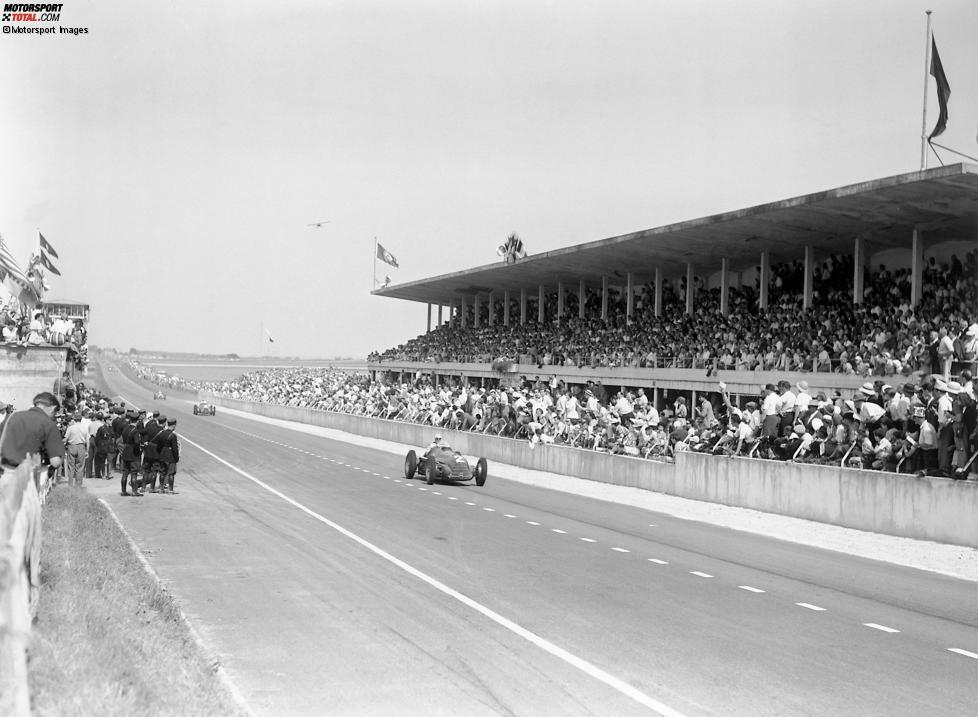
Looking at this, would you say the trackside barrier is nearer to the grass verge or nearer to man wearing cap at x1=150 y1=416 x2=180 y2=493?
the grass verge

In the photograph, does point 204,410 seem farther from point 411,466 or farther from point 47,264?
point 411,466

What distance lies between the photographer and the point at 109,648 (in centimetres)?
679

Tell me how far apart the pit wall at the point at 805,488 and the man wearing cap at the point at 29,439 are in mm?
13132

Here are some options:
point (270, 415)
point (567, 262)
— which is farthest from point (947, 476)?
point (270, 415)

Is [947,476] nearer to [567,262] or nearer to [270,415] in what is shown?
[567,262]

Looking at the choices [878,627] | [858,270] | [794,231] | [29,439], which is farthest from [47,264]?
[878,627]

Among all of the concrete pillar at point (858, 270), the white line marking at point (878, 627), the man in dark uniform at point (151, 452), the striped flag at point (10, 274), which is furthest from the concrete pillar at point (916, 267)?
the striped flag at point (10, 274)

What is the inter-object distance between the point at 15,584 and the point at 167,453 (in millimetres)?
17136

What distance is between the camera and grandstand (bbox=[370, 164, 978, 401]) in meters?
26.9

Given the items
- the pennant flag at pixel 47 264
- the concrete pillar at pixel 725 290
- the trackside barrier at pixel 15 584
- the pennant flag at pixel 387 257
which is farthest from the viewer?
the pennant flag at pixel 387 257

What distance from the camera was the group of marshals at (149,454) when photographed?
2117 centimetres

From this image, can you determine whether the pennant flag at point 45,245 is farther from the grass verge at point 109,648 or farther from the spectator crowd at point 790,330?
the grass verge at point 109,648

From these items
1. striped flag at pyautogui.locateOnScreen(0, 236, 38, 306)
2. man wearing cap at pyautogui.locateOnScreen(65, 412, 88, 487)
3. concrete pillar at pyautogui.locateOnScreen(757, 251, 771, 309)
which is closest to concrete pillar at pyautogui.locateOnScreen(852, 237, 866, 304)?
concrete pillar at pyautogui.locateOnScreen(757, 251, 771, 309)

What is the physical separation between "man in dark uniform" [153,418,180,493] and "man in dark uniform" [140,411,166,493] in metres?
0.09
